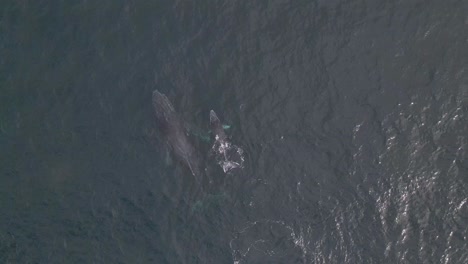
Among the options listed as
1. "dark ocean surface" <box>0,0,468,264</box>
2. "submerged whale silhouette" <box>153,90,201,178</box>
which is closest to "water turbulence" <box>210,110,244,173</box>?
"dark ocean surface" <box>0,0,468,264</box>

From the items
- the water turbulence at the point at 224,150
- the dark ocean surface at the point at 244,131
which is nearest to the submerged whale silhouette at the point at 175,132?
the dark ocean surface at the point at 244,131

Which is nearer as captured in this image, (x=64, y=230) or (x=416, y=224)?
(x=416, y=224)

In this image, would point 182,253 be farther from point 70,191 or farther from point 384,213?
point 384,213

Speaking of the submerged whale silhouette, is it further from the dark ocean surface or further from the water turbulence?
the water turbulence

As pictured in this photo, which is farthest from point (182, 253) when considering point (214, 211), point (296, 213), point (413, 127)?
point (413, 127)

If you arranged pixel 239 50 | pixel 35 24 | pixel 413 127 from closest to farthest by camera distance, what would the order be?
pixel 413 127, pixel 239 50, pixel 35 24

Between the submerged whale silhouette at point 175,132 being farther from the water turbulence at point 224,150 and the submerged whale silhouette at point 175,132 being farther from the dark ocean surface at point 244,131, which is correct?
the water turbulence at point 224,150

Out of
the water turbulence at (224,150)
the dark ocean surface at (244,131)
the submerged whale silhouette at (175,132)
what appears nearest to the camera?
the dark ocean surface at (244,131)
